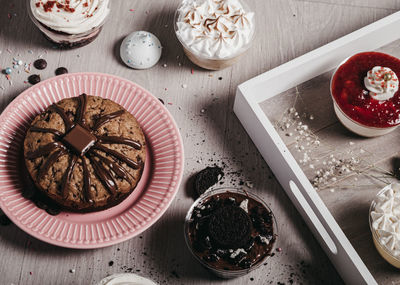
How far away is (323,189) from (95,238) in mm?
958

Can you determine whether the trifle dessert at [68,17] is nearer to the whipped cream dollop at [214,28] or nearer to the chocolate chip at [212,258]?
the whipped cream dollop at [214,28]

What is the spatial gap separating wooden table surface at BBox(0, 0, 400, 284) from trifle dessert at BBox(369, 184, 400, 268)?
0.47ft

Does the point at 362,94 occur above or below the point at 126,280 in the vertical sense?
Result: below

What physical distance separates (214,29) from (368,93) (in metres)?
0.70

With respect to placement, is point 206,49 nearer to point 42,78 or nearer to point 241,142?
point 241,142

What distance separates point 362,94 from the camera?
199 centimetres

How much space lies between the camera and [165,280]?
1.92 m

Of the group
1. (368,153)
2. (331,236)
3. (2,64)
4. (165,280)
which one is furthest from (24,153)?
(368,153)

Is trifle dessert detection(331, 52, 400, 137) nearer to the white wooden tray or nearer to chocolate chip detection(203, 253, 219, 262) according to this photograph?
the white wooden tray

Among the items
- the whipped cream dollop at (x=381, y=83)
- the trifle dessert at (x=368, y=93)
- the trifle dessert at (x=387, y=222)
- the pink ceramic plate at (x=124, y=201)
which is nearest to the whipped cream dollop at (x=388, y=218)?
the trifle dessert at (x=387, y=222)

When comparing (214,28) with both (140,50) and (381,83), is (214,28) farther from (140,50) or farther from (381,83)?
(381,83)

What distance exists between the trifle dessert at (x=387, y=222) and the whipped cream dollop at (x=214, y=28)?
85cm

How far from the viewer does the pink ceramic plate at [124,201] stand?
1.80 metres

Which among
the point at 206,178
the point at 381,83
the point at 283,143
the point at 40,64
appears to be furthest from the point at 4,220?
the point at 381,83
